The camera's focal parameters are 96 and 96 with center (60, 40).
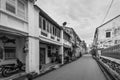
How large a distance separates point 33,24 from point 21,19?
1.31 metres

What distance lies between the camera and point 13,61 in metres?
8.40

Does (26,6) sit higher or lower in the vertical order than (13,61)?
higher

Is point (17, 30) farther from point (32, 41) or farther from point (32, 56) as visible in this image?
point (32, 56)

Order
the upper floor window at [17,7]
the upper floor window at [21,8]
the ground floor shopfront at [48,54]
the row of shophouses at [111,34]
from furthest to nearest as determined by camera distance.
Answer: the row of shophouses at [111,34]
the ground floor shopfront at [48,54]
the upper floor window at [21,8]
the upper floor window at [17,7]

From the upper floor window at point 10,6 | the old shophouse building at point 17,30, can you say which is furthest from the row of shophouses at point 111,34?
the upper floor window at point 10,6

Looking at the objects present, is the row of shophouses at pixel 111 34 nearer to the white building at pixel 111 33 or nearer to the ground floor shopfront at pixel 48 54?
the white building at pixel 111 33

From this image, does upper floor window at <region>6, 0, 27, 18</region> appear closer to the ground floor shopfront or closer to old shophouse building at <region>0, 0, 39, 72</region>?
old shophouse building at <region>0, 0, 39, 72</region>

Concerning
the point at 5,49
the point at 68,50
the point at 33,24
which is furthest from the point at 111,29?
the point at 5,49

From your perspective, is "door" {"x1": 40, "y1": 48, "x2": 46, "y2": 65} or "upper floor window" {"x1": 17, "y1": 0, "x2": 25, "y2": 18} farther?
"door" {"x1": 40, "y1": 48, "x2": 46, "y2": 65}

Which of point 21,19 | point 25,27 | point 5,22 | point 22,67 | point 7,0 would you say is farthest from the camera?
point 22,67

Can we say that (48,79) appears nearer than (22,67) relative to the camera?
Yes

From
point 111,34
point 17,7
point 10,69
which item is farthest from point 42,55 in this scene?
point 111,34

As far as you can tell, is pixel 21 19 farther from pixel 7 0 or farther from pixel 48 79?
pixel 48 79

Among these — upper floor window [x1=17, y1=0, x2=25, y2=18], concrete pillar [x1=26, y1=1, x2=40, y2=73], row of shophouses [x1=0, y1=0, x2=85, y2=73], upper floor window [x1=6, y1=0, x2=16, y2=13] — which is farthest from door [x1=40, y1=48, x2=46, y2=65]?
upper floor window [x1=6, y1=0, x2=16, y2=13]
